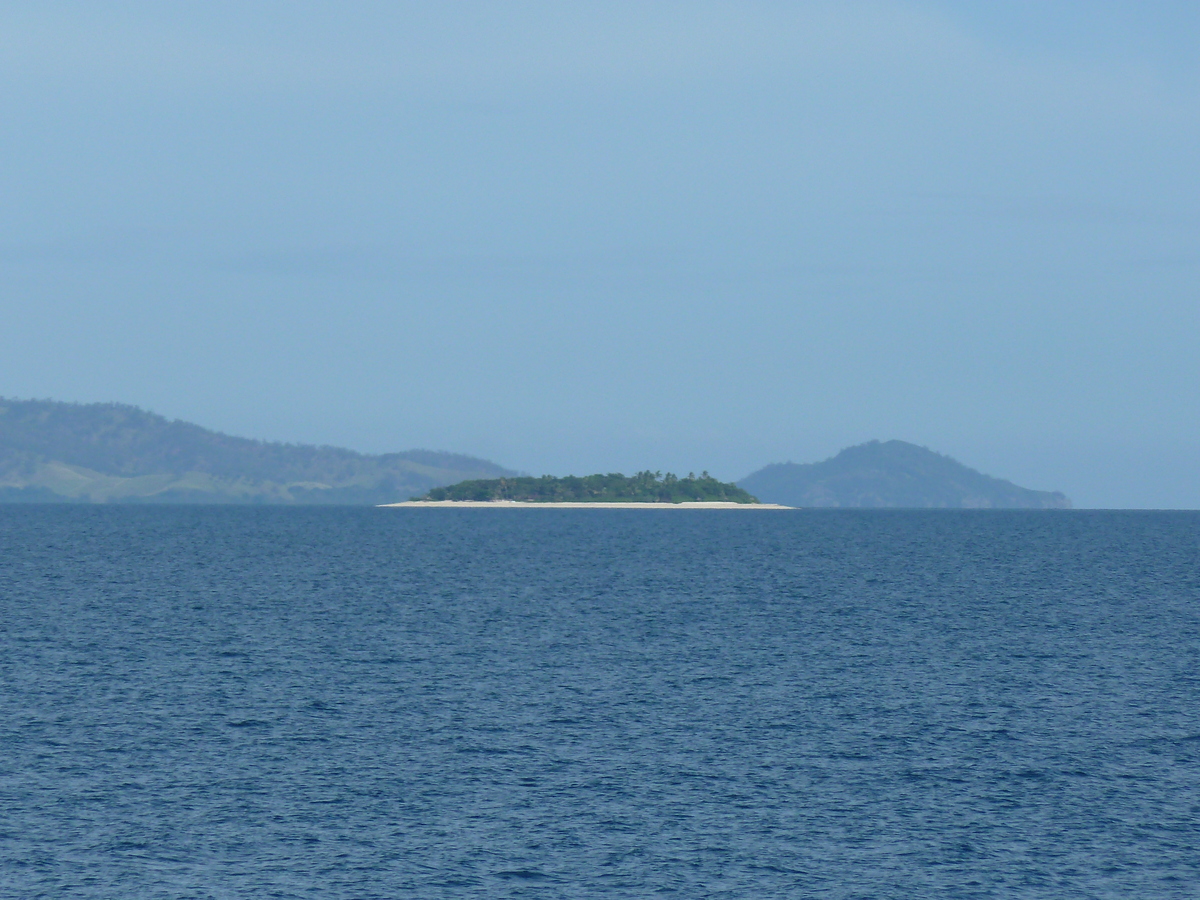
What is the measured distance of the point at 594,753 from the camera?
51.3 metres

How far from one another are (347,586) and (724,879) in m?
96.9

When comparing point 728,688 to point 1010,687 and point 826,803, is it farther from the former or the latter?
point 826,803

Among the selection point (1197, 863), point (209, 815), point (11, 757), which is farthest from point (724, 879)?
point (11, 757)

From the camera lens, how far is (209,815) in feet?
139

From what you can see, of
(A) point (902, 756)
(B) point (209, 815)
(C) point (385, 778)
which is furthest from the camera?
(A) point (902, 756)

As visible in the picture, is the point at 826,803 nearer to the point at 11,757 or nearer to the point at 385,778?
the point at 385,778

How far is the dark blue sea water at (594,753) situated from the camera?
37.6 m

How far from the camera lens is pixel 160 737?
53.3 meters

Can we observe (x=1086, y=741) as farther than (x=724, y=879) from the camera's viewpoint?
Yes

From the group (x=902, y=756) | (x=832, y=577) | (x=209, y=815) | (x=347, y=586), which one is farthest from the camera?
(x=832, y=577)

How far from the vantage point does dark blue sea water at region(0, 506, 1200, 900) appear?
37594 millimetres

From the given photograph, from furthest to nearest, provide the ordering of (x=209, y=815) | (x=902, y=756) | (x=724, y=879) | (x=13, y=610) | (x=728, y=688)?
(x=13, y=610) → (x=728, y=688) → (x=902, y=756) → (x=209, y=815) → (x=724, y=879)

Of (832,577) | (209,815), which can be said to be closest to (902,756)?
(209,815)

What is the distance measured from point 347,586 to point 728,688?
70.1 m
